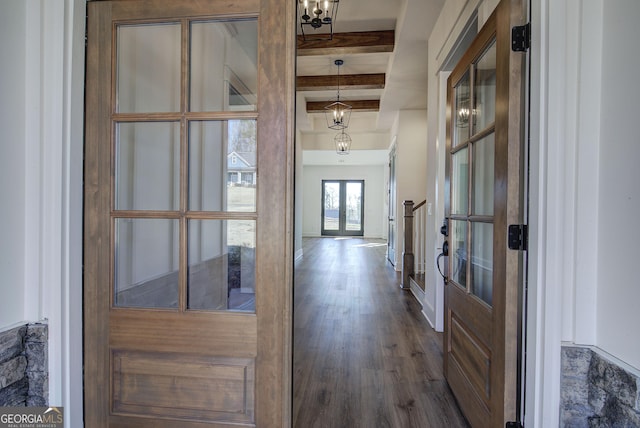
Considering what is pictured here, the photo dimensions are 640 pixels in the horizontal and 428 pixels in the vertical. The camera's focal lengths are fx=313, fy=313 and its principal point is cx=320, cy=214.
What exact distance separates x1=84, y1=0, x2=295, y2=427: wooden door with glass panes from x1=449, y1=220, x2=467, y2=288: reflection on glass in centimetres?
119

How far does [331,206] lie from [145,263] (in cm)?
1169

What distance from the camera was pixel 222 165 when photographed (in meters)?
1.36

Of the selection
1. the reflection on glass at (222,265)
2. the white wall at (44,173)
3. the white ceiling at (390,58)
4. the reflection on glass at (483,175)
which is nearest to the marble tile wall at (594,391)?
the reflection on glass at (483,175)

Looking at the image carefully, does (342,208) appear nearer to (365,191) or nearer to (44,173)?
(365,191)

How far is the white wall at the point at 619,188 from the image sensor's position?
3.22ft

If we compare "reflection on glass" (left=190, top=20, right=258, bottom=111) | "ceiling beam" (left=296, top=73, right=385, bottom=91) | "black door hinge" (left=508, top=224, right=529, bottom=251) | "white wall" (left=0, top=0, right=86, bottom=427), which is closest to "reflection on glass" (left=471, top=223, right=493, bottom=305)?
"black door hinge" (left=508, top=224, right=529, bottom=251)

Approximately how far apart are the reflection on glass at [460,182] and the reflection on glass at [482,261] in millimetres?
205

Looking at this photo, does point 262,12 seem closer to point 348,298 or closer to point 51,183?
point 51,183

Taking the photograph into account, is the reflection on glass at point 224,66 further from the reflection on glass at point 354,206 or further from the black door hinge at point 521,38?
the reflection on glass at point 354,206

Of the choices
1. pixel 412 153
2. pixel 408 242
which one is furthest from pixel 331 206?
pixel 408 242

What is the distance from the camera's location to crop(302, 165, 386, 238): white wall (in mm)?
12633

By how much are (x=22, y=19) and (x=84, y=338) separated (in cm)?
129

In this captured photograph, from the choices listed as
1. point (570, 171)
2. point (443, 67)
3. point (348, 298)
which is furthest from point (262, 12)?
point (348, 298)

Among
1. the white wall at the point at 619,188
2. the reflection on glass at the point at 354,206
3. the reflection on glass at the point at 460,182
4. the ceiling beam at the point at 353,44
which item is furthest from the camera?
the reflection on glass at the point at 354,206
